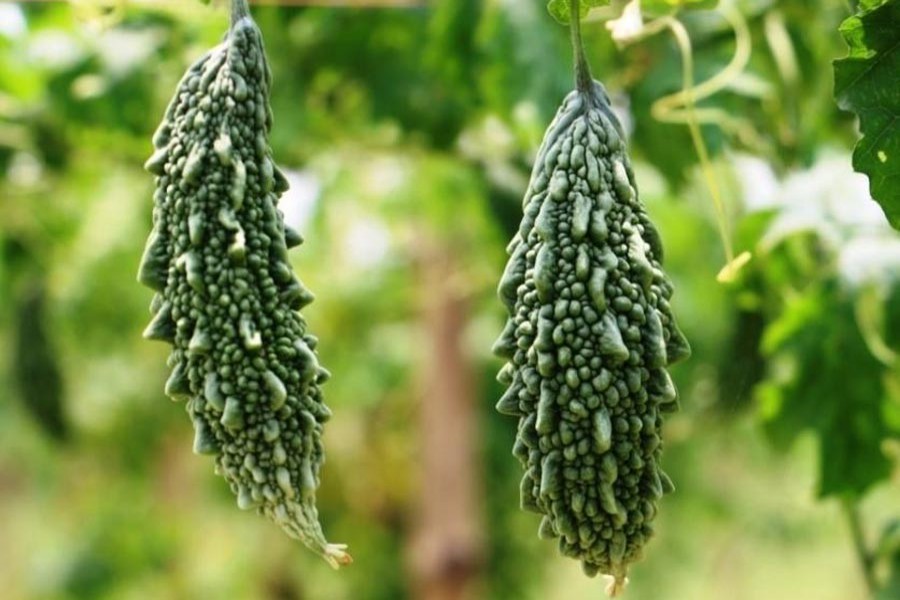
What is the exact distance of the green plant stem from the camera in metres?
2.19

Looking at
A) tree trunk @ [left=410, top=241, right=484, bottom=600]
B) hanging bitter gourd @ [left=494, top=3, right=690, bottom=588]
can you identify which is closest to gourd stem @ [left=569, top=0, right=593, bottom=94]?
hanging bitter gourd @ [left=494, top=3, right=690, bottom=588]

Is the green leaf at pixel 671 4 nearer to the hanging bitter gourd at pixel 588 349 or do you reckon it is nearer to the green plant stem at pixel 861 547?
the hanging bitter gourd at pixel 588 349

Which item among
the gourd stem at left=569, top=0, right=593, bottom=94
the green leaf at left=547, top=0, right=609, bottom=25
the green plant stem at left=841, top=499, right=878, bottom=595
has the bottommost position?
the gourd stem at left=569, top=0, right=593, bottom=94

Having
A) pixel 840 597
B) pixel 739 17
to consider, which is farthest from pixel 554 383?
pixel 840 597

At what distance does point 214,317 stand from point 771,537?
7.27 m

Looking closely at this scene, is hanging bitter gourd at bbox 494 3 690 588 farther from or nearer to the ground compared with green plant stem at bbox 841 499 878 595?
nearer to the ground

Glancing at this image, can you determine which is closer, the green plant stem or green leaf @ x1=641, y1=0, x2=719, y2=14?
green leaf @ x1=641, y1=0, x2=719, y2=14

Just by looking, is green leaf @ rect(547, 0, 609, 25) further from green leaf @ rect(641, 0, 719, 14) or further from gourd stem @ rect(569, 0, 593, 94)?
green leaf @ rect(641, 0, 719, 14)

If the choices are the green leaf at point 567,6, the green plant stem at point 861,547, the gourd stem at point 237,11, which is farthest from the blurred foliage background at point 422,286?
the green leaf at point 567,6

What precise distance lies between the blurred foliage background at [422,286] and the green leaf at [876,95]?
720 mm

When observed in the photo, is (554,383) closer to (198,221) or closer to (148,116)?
(198,221)

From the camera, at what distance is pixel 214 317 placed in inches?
42.1

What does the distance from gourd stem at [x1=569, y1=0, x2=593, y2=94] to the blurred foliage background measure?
666 mm

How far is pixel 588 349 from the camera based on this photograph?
1.02 metres
